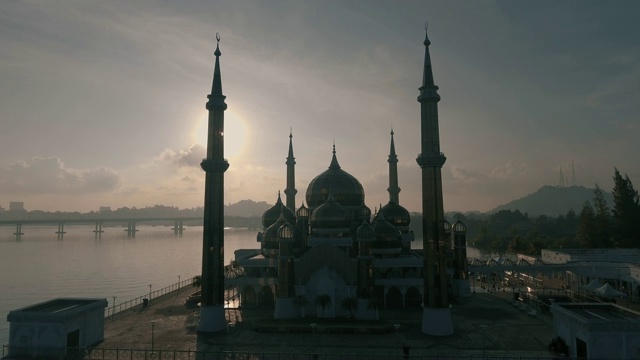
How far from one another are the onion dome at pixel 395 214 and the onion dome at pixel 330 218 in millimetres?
9878

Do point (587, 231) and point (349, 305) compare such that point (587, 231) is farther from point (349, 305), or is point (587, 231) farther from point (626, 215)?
point (349, 305)

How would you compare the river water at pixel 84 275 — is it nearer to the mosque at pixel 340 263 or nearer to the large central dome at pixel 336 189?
the mosque at pixel 340 263

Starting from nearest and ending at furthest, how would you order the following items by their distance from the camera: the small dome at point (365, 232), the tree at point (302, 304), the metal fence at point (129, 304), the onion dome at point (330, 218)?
the tree at point (302, 304) → the small dome at point (365, 232) → the metal fence at point (129, 304) → the onion dome at point (330, 218)

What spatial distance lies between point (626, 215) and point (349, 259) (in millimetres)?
60156

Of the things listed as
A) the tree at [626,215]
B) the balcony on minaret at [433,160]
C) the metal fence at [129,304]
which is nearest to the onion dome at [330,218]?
the balcony on minaret at [433,160]

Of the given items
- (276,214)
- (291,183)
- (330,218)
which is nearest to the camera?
(330,218)

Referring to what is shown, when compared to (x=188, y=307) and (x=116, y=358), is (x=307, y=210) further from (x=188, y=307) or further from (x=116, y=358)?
(x=116, y=358)

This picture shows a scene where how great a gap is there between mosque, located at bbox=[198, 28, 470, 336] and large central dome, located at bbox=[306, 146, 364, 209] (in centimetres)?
227

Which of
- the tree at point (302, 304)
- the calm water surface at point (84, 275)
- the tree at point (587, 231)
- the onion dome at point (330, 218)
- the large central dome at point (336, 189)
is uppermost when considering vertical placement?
the large central dome at point (336, 189)

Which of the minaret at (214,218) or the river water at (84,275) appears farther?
the river water at (84,275)

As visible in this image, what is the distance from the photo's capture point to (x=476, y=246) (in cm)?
13762

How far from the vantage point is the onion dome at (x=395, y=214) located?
53812 mm

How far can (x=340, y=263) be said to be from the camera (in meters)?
40.4

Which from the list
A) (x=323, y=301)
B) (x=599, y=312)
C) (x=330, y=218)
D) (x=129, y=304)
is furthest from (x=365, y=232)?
(x=129, y=304)
